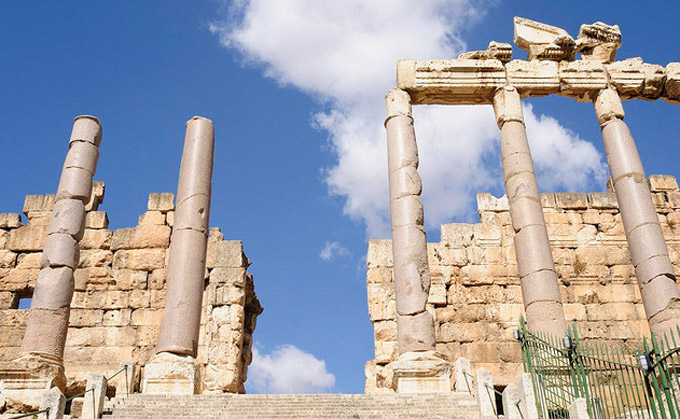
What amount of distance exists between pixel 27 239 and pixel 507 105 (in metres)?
13.1

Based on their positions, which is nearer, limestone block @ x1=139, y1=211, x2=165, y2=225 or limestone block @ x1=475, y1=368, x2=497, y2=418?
limestone block @ x1=475, y1=368, x2=497, y2=418

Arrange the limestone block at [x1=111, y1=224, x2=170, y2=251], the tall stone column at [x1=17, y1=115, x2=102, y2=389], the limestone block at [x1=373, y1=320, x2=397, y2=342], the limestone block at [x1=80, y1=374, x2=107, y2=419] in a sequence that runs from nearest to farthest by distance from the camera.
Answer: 1. the limestone block at [x1=80, y1=374, x2=107, y2=419]
2. the tall stone column at [x1=17, y1=115, x2=102, y2=389]
3. the limestone block at [x1=373, y1=320, x2=397, y2=342]
4. the limestone block at [x1=111, y1=224, x2=170, y2=251]

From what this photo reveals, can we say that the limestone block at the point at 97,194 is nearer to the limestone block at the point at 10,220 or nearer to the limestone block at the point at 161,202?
the limestone block at the point at 161,202

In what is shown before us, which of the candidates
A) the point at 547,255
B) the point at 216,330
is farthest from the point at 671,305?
the point at 216,330

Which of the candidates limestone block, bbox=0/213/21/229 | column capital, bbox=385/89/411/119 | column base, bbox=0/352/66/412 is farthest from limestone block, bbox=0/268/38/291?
column capital, bbox=385/89/411/119

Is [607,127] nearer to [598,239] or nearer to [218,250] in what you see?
[598,239]

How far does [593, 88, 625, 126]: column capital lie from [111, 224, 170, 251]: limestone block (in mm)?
11615

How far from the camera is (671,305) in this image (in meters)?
15.5

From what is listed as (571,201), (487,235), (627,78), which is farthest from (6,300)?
(627,78)

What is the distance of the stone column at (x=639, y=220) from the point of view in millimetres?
15656

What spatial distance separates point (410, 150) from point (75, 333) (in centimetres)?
956

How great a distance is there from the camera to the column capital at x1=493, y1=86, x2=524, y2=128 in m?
18.2

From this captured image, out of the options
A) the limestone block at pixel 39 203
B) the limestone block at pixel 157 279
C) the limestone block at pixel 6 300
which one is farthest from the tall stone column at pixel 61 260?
the limestone block at pixel 6 300

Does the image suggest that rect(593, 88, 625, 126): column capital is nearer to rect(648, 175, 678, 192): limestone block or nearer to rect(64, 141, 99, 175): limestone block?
rect(648, 175, 678, 192): limestone block
